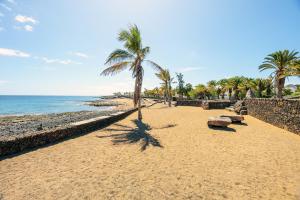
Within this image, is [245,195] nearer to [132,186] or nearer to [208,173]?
[208,173]

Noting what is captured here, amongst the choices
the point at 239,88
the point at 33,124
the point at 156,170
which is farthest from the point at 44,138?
the point at 239,88

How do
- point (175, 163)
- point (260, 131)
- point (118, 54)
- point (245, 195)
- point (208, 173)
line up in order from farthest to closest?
1. point (118, 54)
2. point (260, 131)
3. point (175, 163)
4. point (208, 173)
5. point (245, 195)

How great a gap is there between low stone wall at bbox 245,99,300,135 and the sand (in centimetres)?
194

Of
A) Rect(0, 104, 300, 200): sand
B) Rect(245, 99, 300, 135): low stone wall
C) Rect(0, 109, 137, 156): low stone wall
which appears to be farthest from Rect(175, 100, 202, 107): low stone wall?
Rect(0, 109, 137, 156): low stone wall

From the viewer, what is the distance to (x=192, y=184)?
4746mm

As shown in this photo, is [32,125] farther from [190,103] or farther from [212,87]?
[212,87]

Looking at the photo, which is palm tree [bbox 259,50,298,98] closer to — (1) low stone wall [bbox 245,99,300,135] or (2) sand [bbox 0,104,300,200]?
(1) low stone wall [bbox 245,99,300,135]

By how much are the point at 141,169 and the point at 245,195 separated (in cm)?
293

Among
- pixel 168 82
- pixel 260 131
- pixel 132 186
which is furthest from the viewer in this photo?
pixel 168 82

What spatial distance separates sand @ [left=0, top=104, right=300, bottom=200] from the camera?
4.33 meters

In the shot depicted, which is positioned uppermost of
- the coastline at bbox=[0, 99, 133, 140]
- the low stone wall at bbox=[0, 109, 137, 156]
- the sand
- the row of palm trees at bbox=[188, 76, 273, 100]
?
the row of palm trees at bbox=[188, 76, 273, 100]

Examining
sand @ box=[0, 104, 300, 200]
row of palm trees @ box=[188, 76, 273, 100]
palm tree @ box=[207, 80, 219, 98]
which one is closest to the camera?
sand @ box=[0, 104, 300, 200]

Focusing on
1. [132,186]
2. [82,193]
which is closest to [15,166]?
[82,193]

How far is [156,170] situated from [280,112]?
11095mm
